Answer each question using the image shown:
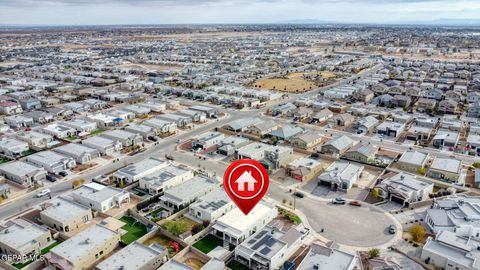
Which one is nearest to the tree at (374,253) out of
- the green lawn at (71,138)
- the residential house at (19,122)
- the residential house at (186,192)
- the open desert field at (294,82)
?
the residential house at (186,192)

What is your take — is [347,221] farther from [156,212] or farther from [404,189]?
[156,212]

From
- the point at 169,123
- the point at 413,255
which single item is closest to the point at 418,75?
the point at 169,123

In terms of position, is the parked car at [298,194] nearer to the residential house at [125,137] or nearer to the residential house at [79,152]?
the residential house at [125,137]

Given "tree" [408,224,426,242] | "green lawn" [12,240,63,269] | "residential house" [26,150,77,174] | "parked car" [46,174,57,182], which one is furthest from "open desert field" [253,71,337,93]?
"green lawn" [12,240,63,269]

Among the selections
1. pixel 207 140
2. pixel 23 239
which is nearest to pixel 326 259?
pixel 23 239

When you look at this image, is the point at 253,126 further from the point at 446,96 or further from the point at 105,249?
the point at 446,96

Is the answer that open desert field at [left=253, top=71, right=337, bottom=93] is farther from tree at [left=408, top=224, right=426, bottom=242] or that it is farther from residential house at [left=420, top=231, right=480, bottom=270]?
residential house at [left=420, top=231, right=480, bottom=270]
